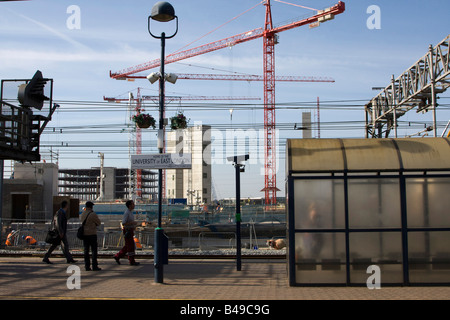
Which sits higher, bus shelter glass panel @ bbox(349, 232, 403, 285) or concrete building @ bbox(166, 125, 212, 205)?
concrete building @ bbox(166, 125, 212, 205)

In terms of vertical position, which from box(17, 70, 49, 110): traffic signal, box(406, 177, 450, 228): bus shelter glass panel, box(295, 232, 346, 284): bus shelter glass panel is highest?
box(17, 70, 49, 110): traffic signal

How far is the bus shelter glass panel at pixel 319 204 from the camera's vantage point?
10805mm

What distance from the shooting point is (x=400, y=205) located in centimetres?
1077

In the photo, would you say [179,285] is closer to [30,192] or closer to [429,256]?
[429,256]

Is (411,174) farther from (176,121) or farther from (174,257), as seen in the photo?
(174,257)

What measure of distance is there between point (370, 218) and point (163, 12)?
6621 millimetres

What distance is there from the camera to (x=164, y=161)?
1178 centimetres

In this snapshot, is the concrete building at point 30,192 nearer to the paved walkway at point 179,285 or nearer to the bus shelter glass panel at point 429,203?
the paved walkway at point 179,285

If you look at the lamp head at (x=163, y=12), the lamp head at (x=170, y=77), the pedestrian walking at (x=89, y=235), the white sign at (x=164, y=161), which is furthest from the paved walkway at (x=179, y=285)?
the lamp head at (x=163, y=12)

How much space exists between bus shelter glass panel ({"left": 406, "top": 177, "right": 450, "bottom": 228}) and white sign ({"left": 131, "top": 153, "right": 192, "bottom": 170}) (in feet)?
16.8

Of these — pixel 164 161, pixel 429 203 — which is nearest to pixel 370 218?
pixel 429 203

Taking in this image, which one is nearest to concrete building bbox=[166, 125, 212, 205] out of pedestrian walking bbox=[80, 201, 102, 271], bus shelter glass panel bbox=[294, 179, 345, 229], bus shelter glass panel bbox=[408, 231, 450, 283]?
pedestrian walking bbox=[80, 201, 102, 271]

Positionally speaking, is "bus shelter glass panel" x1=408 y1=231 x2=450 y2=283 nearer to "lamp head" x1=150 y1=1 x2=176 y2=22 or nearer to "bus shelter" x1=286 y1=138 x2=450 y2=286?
"bus shelter" x1=286 y1=138 x2=450 y2=286

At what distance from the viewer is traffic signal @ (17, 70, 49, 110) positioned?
639 inches
